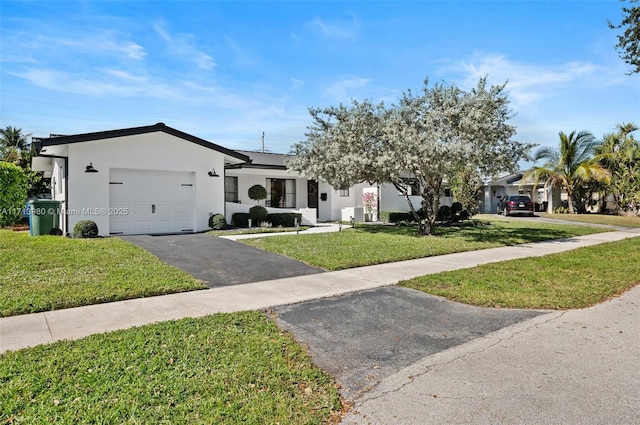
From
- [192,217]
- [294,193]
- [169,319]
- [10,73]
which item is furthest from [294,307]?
[294,193]

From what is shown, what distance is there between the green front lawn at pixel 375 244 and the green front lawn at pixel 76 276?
3.36 metres

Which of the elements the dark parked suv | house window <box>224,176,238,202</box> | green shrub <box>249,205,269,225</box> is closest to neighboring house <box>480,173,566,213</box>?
the dark parked suv

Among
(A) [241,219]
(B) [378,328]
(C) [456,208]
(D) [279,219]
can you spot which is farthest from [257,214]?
(B) [378,328]

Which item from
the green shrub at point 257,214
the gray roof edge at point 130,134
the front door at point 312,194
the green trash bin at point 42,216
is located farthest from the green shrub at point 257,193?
the green trash bin at point 42,216

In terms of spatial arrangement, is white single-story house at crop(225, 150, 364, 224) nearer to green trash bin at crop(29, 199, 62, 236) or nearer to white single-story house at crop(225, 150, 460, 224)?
white single-story house at crop(225, 150, 460, 224)

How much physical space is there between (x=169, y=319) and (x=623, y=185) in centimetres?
3215

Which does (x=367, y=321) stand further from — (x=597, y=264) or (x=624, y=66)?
(x=624, y=66)

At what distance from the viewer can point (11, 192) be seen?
16.3 meters

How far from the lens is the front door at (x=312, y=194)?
22.8 metres

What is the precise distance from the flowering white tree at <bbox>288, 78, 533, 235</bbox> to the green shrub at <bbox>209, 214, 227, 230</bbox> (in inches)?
155

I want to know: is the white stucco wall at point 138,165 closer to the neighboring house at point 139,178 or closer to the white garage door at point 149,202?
the neighboring house at point 139,178

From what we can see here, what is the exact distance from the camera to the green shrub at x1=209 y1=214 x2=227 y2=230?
15.7 meters

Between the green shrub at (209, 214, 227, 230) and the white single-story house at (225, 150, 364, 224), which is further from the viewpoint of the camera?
the white single-story house at (225, 150, 364, 224)

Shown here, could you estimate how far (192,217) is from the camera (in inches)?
617
